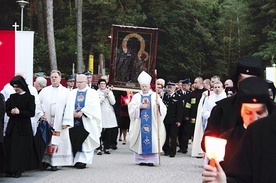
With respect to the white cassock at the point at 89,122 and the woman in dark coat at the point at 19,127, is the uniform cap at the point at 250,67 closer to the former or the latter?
the woman in dark coat at the point at 19,127

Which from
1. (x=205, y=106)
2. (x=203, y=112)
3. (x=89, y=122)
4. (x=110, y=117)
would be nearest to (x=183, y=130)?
(x=110, y=117)

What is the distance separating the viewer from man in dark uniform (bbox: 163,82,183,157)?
17000 millimetres

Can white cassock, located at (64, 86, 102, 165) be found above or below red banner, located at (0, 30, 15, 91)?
below

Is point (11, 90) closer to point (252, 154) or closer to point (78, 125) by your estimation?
point (78, 125)

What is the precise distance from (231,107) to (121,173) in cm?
718

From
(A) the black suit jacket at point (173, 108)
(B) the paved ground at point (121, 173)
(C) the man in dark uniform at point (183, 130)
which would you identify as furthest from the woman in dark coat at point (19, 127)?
(C) the man in dark uniform at point (183, 130)

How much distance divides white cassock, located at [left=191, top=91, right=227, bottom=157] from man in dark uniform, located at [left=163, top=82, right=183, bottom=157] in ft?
4.47

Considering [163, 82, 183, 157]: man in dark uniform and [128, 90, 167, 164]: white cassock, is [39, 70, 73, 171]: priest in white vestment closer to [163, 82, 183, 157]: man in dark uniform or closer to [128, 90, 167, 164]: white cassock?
[128, 90, 167, 164]: white cassock

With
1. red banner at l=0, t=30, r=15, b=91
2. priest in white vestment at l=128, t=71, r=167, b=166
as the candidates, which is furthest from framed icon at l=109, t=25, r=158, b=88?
red banner at l=0, t=30, r=15, b=91

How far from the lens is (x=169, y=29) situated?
54938mm

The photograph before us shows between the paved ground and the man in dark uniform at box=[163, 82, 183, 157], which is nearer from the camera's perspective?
A: the paved ground

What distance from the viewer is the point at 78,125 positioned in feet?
47.0

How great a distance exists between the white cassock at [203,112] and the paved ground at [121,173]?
1.20 feet

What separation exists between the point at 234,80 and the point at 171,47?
50547 millimetres
